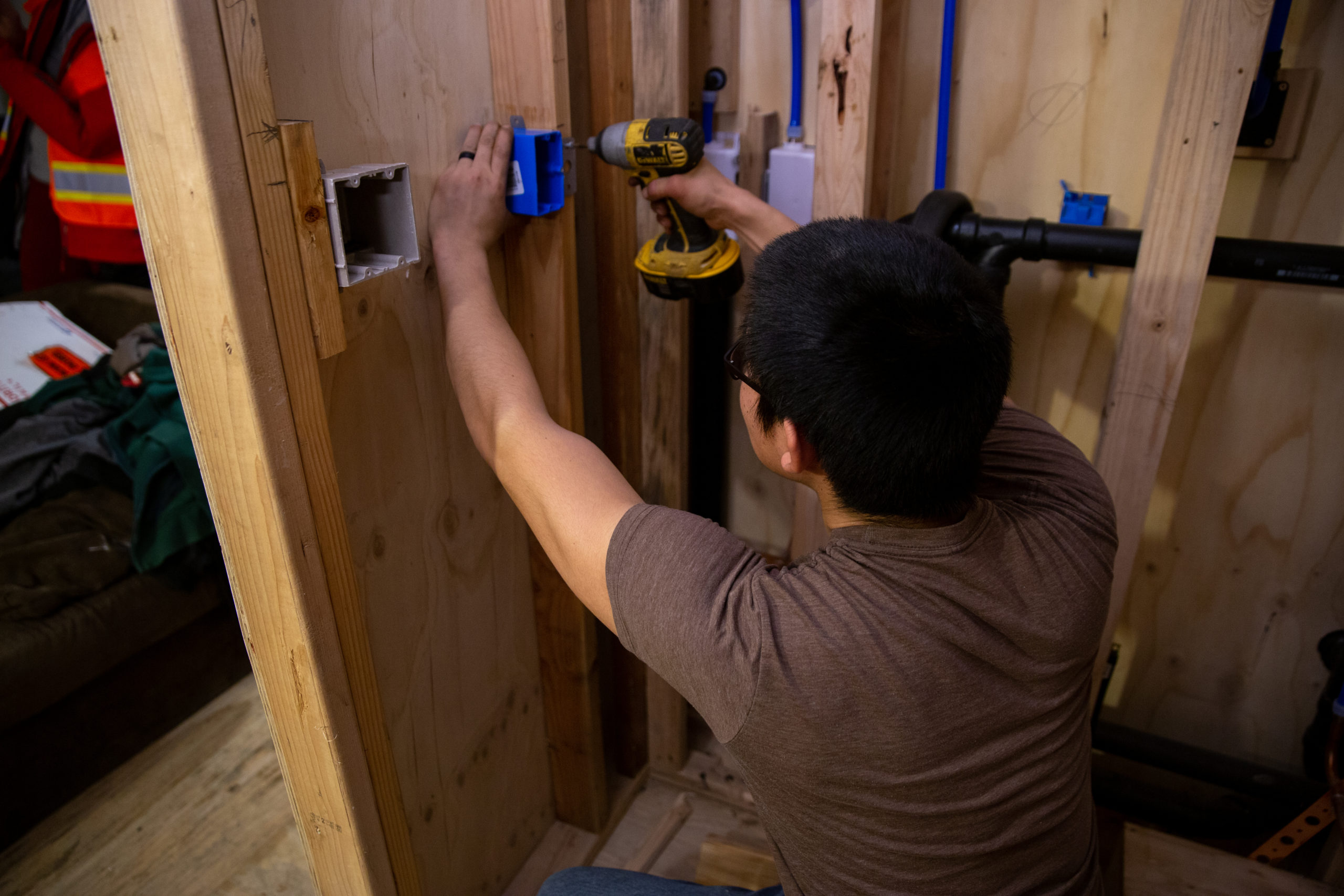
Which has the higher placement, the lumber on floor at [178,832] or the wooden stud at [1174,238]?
the wooden stud at [1174,238]

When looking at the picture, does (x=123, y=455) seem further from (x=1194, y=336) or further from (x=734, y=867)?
(x=1194, y=336)

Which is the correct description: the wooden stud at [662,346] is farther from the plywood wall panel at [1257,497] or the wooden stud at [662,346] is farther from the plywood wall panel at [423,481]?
the plywood wall panel at [1257,497]

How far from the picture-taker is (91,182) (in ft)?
7.82

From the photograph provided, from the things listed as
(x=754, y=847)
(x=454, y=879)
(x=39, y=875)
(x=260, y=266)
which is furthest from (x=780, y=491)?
(x=39, y=875)

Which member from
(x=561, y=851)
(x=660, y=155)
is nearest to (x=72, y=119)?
(x=660, y=155)

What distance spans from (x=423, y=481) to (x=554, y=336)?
0.28 m

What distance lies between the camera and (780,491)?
1.75 meters

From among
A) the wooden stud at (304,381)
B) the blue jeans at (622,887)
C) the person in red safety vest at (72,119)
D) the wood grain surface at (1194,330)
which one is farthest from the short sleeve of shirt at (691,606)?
the person in red safety vest at (72,119)

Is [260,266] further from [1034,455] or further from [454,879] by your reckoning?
[454,879]

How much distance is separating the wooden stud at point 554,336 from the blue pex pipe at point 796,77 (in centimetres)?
44

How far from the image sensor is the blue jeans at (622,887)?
1087 mm

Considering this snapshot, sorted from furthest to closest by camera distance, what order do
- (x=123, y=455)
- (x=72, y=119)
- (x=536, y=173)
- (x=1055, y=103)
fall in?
1. (x=72, y=119)
2. (x=123, y=455)
3. (x=1055, y=103)
4. (x=536, y=173)

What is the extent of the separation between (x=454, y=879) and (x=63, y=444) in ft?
4.94

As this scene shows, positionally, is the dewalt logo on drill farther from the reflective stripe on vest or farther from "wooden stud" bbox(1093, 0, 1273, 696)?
the reflective stripe on vest
